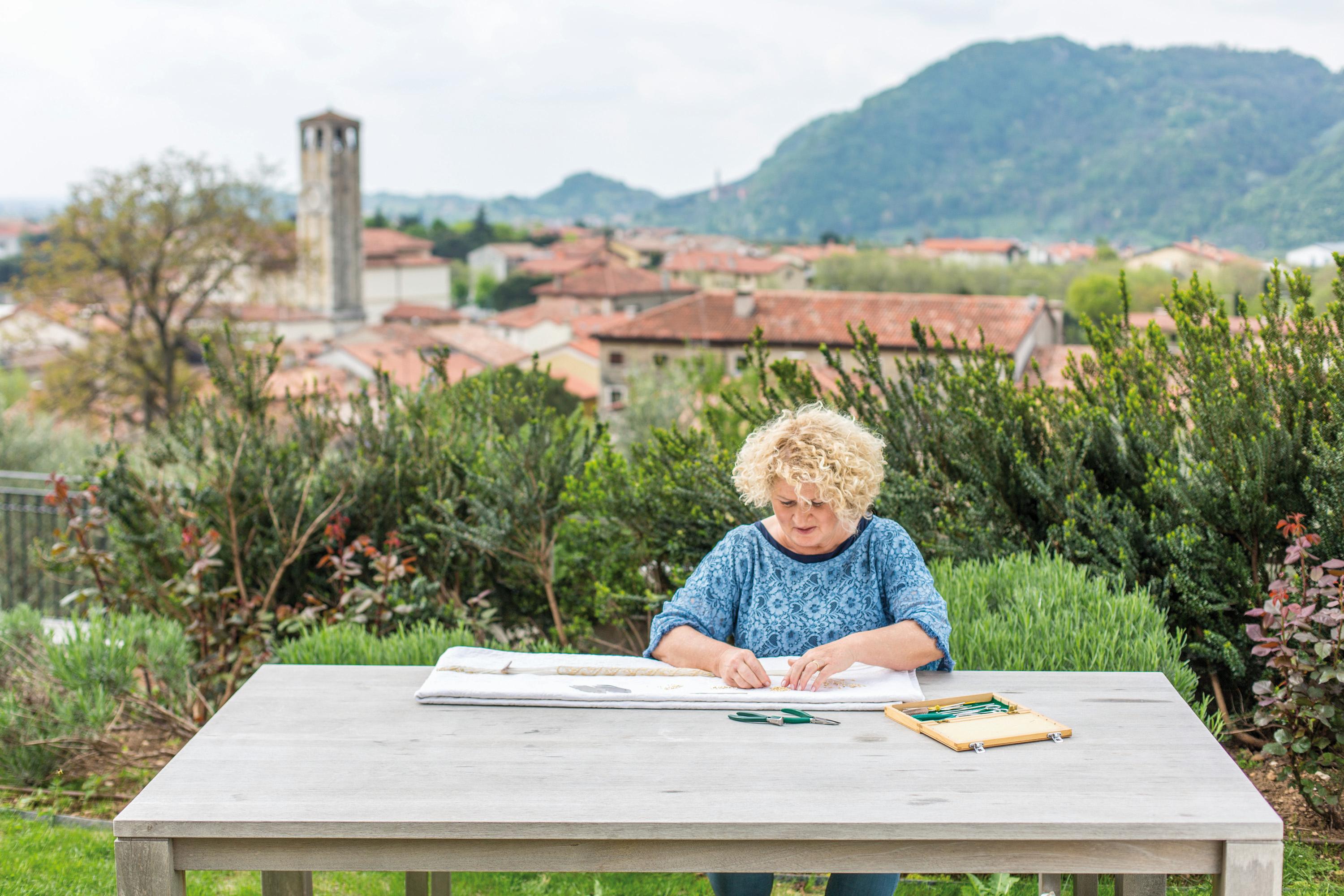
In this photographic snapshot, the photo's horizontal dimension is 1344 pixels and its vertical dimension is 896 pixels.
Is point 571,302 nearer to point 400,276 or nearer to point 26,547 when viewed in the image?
point 400,276

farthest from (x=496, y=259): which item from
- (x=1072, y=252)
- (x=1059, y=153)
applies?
(x=1059, y=153)

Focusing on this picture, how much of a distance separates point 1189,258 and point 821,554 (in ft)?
216

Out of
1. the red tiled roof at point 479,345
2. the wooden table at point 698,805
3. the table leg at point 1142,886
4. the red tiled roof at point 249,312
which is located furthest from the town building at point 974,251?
the wooden table at point 698,805

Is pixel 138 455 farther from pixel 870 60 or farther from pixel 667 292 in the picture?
pixel 870 60

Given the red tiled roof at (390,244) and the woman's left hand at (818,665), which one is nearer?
the woman's left hand at (818,665)

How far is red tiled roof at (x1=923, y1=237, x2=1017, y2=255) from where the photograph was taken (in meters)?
90.4

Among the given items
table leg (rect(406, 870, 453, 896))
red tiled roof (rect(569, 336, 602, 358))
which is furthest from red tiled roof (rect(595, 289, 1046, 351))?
table leg (rect(406, 870, 453, 896))

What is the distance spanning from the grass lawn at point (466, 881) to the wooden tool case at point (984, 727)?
0.82 meters

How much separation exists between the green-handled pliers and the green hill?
86.5m

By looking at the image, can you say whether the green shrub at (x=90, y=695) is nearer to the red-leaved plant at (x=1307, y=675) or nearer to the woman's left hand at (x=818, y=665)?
the woman's left hand at (x=818, y=665)

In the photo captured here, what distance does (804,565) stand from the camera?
7.72ft

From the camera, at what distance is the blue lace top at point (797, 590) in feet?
7.62

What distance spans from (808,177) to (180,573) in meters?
139

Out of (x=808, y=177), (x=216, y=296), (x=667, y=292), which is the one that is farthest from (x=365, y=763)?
(x=808, y=177)
